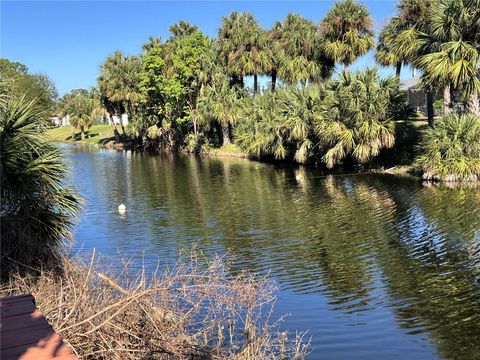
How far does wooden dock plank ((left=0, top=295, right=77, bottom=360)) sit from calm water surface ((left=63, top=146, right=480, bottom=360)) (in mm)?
4153

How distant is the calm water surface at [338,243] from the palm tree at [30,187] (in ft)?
4.39

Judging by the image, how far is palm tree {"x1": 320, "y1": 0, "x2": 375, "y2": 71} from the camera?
35.6 meters

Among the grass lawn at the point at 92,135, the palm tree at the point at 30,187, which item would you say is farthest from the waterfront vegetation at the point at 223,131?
the grass lawn at the point at 92,135

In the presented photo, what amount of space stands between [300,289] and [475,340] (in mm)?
3578

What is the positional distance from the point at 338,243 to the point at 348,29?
1027 inches

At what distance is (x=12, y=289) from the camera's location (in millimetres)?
7484

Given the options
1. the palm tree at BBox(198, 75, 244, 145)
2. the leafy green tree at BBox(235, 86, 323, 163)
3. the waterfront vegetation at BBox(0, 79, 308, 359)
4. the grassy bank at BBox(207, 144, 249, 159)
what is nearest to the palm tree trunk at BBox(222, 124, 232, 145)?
the palm tree at BBox(198, 75, 244, 145)

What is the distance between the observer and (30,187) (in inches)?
385

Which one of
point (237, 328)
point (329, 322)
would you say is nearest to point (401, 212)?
point (329, 322)

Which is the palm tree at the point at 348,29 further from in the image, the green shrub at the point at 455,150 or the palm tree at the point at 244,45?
the green shrub at the point at 455,150

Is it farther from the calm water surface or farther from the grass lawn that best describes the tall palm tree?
the grass lawn

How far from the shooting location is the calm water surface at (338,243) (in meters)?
8.34

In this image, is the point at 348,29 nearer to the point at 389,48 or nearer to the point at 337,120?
the point at 389,48

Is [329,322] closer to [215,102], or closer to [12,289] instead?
[12,289]
